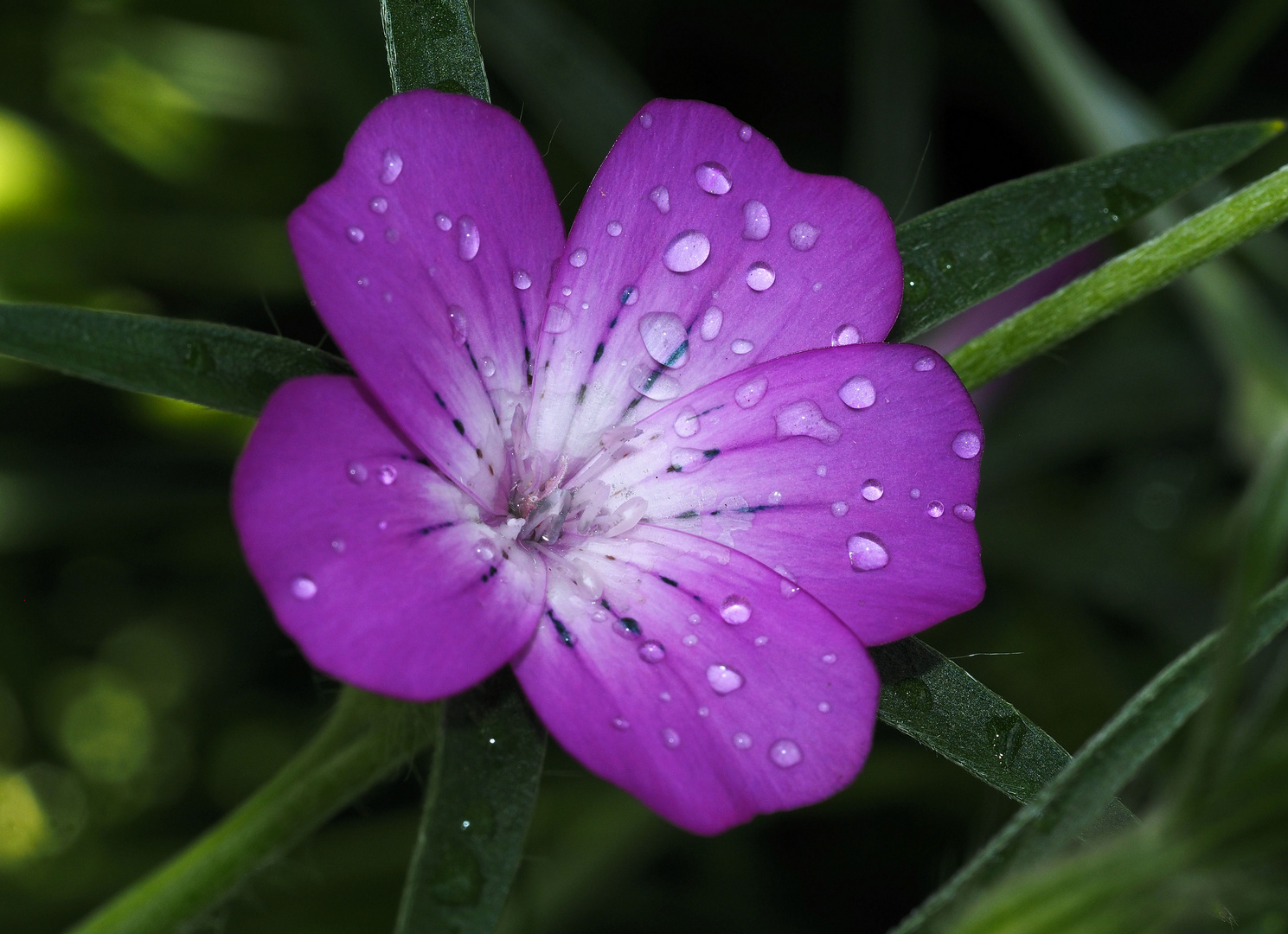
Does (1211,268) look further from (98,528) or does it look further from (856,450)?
(98,528)

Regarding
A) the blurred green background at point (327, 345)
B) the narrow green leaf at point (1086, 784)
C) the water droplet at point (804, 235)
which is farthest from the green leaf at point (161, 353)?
the blurred green background at point (327, 345)

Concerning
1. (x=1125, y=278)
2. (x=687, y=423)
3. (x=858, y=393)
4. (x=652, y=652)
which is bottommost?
(x=652, y=652)

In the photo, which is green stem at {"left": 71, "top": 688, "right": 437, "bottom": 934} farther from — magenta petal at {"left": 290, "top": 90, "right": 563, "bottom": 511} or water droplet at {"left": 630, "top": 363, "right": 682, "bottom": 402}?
water droplet at {"left": 630, "top": 363, "right": 682, "bottom": 402}

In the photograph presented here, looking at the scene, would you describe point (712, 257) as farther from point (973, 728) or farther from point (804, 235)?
point (973, 728)

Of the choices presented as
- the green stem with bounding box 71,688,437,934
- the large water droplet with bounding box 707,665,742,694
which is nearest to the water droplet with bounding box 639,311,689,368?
the large water droplet with bounding box 707,665,742,694

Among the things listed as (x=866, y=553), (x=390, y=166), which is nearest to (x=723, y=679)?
(x=866, y=553)

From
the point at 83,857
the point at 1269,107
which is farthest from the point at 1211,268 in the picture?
the point at 83,857

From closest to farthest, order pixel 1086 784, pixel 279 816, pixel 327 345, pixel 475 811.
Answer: pixel 1086 784, pixel 475 811, pixel 279 816, pixel 327 345
